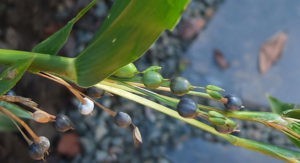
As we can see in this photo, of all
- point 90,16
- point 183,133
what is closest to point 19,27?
point 90,16

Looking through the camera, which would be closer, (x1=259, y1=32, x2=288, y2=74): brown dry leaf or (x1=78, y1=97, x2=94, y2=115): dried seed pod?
(x1=78, y1=97, x2=94, y2=115): dried seed pod

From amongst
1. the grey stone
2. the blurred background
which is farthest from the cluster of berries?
the grey stone

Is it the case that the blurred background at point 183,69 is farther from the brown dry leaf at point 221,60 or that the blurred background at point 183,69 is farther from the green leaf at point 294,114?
the green leaf at point 294,114

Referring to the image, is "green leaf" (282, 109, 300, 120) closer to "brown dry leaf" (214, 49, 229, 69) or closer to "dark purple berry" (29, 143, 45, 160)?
"dark purple berry" (29, 143, 45, 160)

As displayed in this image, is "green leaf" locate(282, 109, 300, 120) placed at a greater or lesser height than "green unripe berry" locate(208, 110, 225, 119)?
greater

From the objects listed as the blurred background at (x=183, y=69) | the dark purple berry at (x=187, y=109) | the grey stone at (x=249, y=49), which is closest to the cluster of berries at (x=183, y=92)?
the dark purple berry at (x=187, y=109)

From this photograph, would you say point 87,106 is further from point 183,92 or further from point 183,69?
point 183,69
